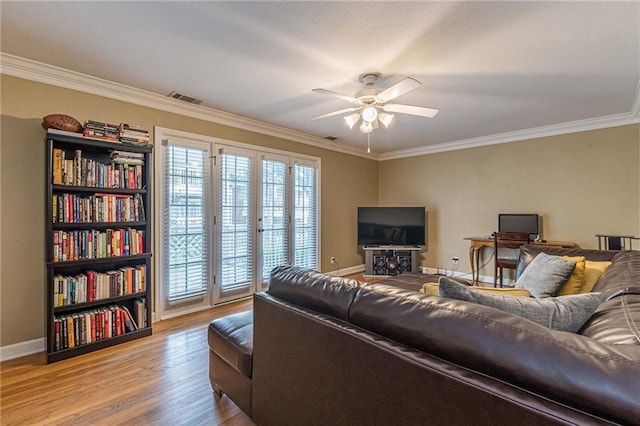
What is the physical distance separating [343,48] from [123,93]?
2304mm

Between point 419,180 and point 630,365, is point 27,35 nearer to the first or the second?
point 630,365

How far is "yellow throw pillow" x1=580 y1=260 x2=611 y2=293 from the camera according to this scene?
2.28 m

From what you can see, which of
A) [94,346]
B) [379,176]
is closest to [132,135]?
[94,346]

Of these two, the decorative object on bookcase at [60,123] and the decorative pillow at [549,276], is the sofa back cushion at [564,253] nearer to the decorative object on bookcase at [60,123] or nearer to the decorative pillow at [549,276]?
the decorative pillow at [549,276]

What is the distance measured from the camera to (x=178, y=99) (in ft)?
11.0

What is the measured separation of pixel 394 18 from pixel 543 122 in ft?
11.3

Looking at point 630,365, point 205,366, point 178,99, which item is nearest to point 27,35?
point 178,99

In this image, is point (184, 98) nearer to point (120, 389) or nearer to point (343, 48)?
point (343, 48)

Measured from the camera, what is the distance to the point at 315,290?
1457 mm

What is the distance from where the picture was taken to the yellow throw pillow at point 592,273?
228 cm

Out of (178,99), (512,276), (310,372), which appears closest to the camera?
(310,372)

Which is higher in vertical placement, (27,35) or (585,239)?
(27,35)

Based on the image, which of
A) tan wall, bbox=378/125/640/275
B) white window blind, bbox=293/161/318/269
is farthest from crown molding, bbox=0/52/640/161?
white window blind, bbox=293/161/318/269

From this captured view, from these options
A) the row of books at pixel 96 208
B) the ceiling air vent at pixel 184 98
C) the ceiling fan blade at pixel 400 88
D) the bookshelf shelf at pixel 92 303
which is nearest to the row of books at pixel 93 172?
the row of books at pixel 96 208
